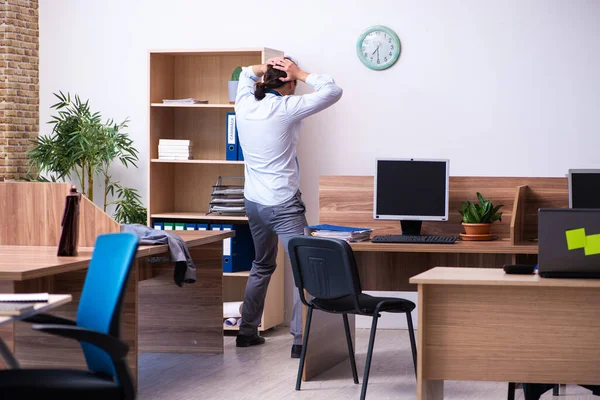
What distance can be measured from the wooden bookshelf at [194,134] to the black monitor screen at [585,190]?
228 cm

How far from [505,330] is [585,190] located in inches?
60.1

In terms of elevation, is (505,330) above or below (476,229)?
below

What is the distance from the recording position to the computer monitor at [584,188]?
15.5 feet

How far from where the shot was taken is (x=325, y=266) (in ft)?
13.9

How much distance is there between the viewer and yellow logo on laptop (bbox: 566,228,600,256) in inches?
128

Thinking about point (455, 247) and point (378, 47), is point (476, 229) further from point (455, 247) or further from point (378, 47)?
point (378, 47)

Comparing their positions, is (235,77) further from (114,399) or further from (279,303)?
(114,399)

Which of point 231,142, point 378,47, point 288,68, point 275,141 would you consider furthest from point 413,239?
point 378,47

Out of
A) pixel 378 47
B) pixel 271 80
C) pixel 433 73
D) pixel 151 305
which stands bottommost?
pixel 151 305

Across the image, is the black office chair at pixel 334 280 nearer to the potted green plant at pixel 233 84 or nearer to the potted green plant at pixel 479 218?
the potted green plant at pixel 479 218

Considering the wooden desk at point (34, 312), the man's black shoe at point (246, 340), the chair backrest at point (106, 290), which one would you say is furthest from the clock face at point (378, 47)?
the chair backrest at point (106, 290)

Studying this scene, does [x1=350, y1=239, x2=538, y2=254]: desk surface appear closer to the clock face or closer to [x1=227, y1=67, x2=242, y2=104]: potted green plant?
[x1=227, y1=67, x2=242, y2=104]: potted green plant

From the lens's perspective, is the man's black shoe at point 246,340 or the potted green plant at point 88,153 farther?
the potted green plant at point 88,153

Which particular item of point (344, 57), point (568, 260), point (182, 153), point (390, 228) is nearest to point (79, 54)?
point (182, 153)
